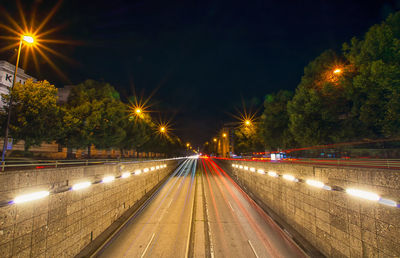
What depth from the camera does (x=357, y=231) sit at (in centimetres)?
549

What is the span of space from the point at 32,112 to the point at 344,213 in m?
23.8

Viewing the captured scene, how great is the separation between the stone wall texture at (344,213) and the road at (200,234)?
139cm

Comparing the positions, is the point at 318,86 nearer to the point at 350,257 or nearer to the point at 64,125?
the point at 350,257

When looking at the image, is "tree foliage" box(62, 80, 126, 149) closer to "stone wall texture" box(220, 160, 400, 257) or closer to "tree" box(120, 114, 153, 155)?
"tree" box(120, 114, 153, 155)

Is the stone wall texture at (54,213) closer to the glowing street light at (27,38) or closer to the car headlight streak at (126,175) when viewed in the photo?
the car headlight streak at (126,175)

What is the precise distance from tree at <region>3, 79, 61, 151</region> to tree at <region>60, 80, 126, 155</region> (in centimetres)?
229

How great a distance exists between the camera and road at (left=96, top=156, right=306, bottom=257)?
796 cm

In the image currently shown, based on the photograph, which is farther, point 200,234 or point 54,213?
point 200,234

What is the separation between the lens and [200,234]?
9758mm

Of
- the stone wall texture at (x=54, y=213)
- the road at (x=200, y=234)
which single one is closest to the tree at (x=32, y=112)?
the stone wall texture at (x=54, y=213)

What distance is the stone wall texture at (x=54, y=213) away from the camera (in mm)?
4758

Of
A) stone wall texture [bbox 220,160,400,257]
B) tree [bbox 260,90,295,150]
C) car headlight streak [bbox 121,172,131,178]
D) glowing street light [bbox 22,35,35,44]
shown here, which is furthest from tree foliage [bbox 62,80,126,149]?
tree [bbox 260,90,295,150]

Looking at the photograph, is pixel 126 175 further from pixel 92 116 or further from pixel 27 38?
pixel 92 116

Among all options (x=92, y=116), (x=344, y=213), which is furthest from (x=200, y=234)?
(x=92, y=116)
